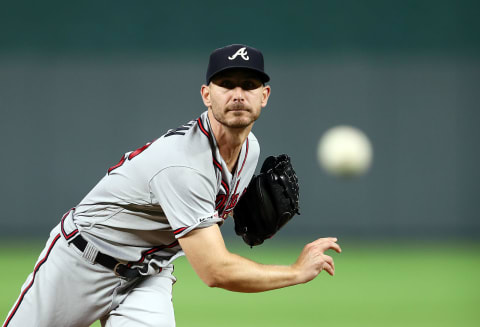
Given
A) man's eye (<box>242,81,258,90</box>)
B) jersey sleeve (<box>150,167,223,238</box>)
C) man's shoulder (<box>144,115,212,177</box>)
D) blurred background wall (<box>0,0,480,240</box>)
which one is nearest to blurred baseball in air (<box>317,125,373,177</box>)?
blurred background wall (<box>0,0,480,240</box>)

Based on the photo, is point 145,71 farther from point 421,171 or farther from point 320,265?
point 320,265

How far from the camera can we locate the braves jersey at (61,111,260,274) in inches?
130

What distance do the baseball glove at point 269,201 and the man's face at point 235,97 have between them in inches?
26.3

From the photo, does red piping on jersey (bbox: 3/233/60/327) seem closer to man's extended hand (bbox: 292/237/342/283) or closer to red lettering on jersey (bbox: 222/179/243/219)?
red lettering on jersey (bbox: 222/179/243/219)

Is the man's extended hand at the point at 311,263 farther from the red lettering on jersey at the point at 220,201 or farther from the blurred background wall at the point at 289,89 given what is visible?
the blurred background wall at the point at 289,89

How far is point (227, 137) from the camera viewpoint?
139 inches

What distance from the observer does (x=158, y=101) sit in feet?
42.5

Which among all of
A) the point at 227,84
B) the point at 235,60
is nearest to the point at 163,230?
the point at 227,84

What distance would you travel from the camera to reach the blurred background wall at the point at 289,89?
41.4 feet

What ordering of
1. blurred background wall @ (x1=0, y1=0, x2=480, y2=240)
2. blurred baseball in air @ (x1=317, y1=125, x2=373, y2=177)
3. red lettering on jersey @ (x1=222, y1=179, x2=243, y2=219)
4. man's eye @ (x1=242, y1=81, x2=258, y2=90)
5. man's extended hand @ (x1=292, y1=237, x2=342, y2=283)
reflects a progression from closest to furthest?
man's extended hand @ (x1=292, y1=237, x2=342, y2=283), man's eye @ (x1=242, y1=81, x2=258, y2=90), red lettering on jersey @ (x1=222, y1=179, x2=243, y2=219), blurred baseball in air @ (x1=317, y1=125, x2=373, y2=177), blurred background wall @ (x1=0, y1=0, x2=480, y2=240)

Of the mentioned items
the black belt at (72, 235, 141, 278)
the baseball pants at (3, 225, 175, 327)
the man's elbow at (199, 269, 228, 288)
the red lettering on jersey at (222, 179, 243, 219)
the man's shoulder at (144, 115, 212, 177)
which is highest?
the man's shoulder at (144, 115, 212, 177)

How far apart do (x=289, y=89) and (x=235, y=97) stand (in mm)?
9642

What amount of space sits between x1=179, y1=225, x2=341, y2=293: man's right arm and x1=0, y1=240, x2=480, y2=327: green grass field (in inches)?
105

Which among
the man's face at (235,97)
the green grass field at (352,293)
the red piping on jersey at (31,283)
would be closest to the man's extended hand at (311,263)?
the man's face at (235,97)
